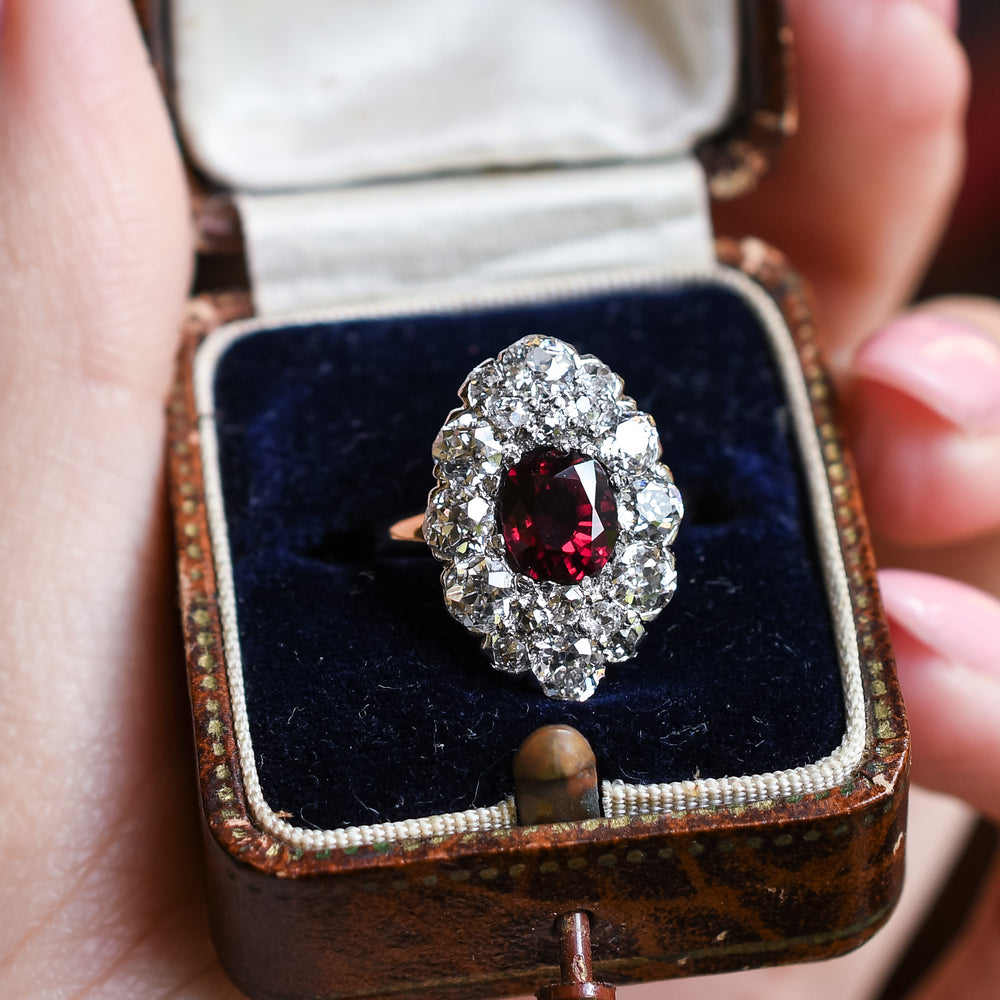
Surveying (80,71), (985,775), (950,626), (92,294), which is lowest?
(985,775)

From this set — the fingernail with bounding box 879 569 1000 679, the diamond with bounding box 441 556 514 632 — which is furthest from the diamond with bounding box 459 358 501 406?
the fingernail with bounding box 879 569 1000 679

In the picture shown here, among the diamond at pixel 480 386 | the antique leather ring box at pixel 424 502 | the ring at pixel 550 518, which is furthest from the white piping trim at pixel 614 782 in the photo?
the diamond at pixel 480 386

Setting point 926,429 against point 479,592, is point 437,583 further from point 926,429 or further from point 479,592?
point 926,429

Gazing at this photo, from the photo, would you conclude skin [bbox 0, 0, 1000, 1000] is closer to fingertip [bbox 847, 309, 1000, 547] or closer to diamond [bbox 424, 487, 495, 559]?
fingertip [bbox 847, 309, 1000, 547]

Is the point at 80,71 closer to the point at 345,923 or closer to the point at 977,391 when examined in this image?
the point at 345,923

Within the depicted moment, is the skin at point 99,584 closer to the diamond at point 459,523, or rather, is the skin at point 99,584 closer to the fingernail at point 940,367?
the fingernail at point 940,367

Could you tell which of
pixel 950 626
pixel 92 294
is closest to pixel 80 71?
pixel 92 294

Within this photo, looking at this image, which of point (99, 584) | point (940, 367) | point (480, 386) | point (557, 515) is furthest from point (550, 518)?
point (940, 367)
